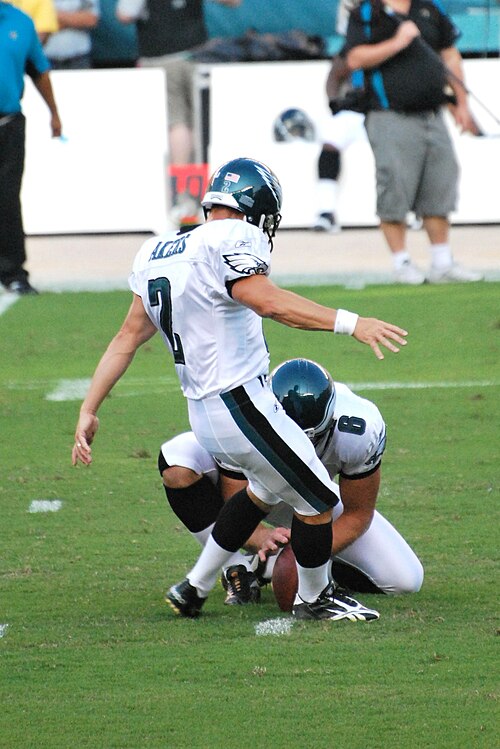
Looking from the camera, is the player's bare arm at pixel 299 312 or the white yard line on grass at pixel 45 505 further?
the white yard line on grass at pixel 45 505

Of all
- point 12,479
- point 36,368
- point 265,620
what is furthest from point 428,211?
point 265,620

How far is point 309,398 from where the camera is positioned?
445 cm

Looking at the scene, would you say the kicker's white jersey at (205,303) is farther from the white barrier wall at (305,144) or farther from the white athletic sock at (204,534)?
the white barrier wall at (305,144)

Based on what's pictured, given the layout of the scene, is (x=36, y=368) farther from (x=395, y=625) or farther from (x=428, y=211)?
(x=395, y=625)

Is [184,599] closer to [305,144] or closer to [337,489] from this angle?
[337,489]

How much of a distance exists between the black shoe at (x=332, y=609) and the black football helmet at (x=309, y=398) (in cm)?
47

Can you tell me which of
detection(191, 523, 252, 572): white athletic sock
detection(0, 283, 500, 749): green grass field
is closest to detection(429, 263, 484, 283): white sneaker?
detection(0, 283, 500, 749): green grass field

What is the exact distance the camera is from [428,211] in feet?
32.8

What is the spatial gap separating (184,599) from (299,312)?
1075 millimetres

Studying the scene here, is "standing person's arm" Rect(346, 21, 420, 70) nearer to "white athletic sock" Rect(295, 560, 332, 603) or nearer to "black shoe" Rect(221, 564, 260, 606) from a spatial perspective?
"black shoe" Rect(221, 564, 260, 606)

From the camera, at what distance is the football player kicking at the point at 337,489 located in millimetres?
4496

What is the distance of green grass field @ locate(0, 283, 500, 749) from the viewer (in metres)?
3.72

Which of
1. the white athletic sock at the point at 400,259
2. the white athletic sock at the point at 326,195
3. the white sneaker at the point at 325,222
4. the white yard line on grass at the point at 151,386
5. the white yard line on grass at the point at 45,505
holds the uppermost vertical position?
the white yard line on grass at the point at 45,505

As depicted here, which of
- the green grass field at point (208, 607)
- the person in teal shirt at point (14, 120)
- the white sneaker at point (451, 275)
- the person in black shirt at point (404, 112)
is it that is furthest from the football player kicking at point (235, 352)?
the person in teal shirt at point (14, 120)
